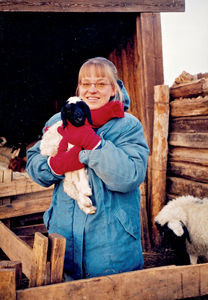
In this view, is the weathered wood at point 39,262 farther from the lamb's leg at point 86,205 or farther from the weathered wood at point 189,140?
the weathered wood at point 189,140

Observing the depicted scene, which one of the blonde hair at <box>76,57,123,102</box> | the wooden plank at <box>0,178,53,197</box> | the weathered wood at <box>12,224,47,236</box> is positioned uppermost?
the blonde hair at <box>76,57,123,102</box>

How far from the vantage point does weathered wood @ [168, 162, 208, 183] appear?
13.5 ft

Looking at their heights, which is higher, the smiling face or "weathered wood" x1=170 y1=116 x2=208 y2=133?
the smiling face

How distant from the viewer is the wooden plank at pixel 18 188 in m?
4.30

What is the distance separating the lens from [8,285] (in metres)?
1.50

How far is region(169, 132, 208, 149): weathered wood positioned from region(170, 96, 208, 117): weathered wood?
0.31m

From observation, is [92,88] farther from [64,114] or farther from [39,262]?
Result: [39,262]

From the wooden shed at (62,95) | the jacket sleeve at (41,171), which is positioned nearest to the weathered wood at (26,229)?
the wooden shed at (62,95)

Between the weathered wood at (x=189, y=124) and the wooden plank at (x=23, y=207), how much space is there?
7.75ft

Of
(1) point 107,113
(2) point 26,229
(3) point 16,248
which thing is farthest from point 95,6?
(3) point 16,248

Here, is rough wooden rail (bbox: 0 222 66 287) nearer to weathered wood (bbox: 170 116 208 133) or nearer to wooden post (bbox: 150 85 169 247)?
weathered wood (bbox: 170 116 208 133)

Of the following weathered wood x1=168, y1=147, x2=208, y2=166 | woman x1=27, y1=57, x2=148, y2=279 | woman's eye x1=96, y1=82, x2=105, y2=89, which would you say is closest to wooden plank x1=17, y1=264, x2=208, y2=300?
woman x1=27, y1=57, x2=148, y2=279

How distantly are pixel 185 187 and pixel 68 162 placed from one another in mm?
2876

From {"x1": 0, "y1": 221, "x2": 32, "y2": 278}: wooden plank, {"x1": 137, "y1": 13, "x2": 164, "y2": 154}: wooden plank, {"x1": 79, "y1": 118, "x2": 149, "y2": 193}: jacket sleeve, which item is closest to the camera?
{"x1": 79, "y1": 118, "x2": 149, "y2": 193}: jacket sleeve
